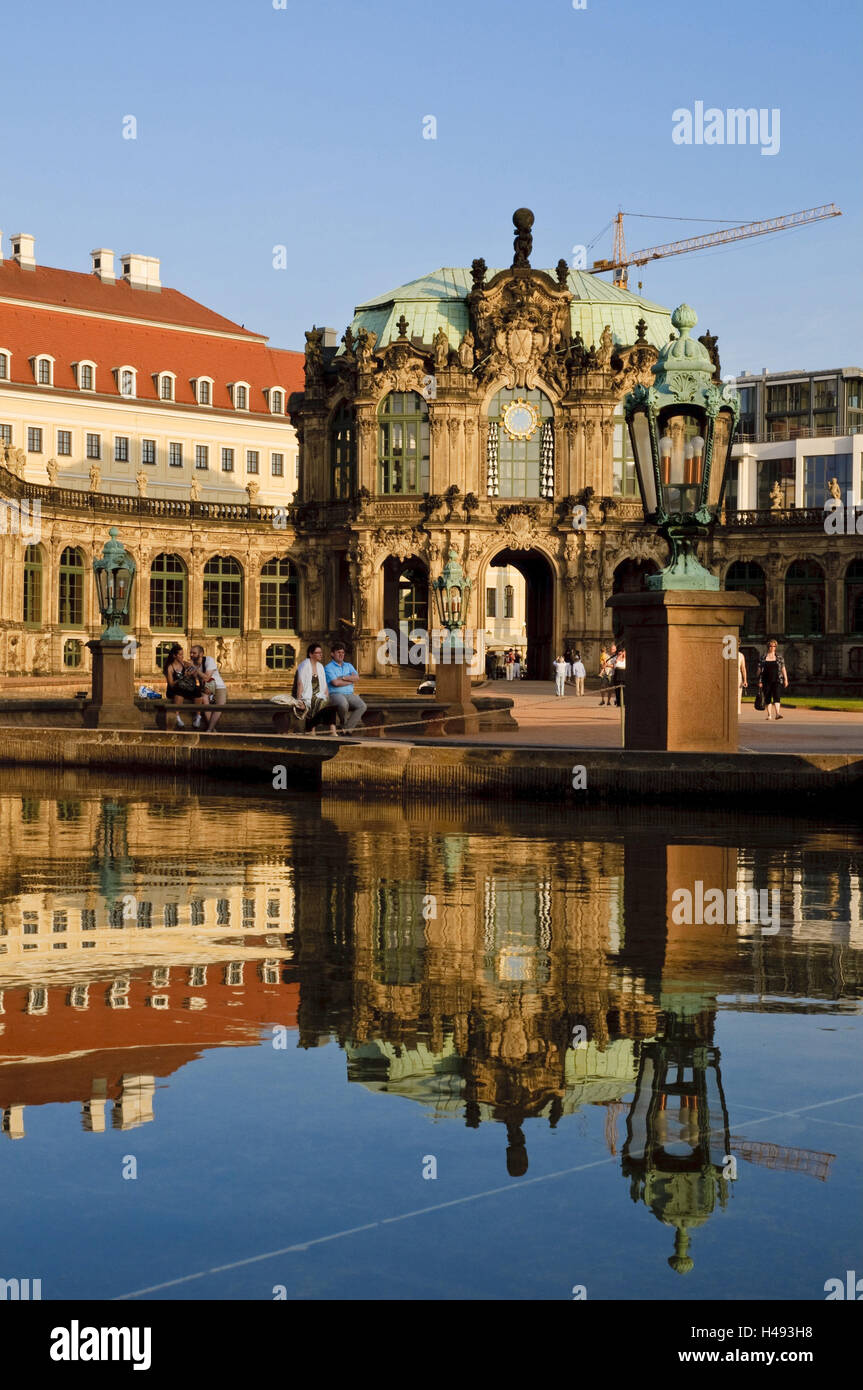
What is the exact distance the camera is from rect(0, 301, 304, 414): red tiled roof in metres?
87.2

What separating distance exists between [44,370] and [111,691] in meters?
61.7

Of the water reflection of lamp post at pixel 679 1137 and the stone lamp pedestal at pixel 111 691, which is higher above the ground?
the stone lamp pedestal at pixel 111 691

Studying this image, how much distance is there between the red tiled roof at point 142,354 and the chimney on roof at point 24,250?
13.2 feet

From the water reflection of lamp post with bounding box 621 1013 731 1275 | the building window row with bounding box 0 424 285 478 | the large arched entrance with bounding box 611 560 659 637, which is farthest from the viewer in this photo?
the building window row with bounding box 0 424 285 478

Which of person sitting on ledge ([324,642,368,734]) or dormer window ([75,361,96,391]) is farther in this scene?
dormer window ([75,361,96,391])

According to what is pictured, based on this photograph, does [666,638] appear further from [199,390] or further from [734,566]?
[199,390]

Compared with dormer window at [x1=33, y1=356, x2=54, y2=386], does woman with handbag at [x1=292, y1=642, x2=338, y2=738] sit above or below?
below

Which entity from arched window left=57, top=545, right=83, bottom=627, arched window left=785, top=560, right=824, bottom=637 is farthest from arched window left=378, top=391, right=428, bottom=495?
arched window left=785, top=560, right=824, bottom=637

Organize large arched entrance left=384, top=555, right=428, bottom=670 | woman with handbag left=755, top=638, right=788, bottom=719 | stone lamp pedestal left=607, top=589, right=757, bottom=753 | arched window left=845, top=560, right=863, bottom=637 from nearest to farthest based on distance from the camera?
stone lamp pedestal left=607, top=589, right=757, bottom=753
woman with handbag left=755, top=638, right=788, bottom=719
large arched entrance left=384, top=555, right=428, bottom=670
arched window left=845, top=560, right=863, bottom=637

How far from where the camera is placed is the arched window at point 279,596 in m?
76.6

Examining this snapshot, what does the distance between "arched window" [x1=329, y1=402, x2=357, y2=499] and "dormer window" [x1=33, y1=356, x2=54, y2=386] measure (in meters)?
20.6

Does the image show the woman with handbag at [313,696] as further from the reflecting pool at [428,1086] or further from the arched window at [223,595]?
the arched window at [223,595]

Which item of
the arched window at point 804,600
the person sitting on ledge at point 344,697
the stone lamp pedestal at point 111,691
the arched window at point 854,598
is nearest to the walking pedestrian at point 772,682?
the stone lamp pedestal at point 111,691

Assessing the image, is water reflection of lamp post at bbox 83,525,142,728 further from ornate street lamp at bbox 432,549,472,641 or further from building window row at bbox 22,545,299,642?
building window row at bbox 22,545,299,642
